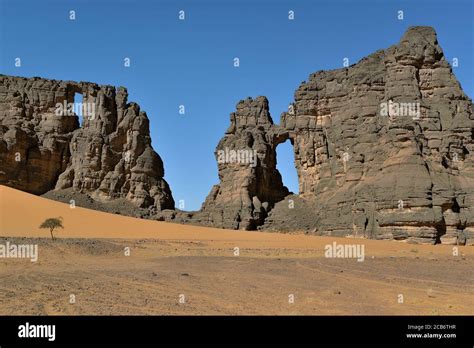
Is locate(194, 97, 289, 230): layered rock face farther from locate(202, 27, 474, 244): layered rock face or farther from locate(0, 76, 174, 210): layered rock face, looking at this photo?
locate(0, 76, 174, 210): layered rock face

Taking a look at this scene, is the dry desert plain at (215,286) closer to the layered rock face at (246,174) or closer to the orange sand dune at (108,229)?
the orange sand dune at (108,229)

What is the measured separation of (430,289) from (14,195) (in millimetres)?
36865

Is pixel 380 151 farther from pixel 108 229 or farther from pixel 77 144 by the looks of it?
pixel 77 144

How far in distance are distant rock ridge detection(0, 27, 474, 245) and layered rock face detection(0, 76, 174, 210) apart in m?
0.17

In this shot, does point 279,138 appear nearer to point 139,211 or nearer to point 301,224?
point 301,224

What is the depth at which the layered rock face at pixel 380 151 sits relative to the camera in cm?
3838
